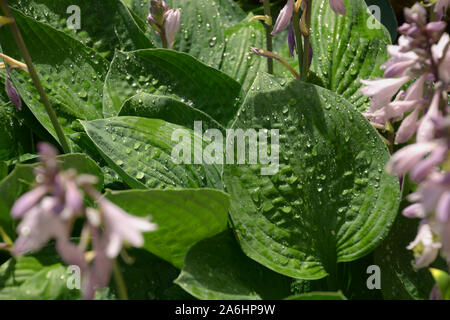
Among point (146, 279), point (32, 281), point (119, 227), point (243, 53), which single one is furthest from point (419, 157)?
point (243, 53)

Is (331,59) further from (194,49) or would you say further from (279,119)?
(279,119)

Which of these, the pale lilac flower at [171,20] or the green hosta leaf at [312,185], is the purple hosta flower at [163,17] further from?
the green hosta leaf at [312,185]

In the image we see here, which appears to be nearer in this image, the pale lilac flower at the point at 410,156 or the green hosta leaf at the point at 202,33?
the pale lilac flower at the point at 410,156

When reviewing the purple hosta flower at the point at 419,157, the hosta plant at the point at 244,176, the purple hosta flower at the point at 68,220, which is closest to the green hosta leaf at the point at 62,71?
the hosta plant at the point at 244,176

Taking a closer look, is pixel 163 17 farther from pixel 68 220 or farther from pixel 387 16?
pixel 68 220

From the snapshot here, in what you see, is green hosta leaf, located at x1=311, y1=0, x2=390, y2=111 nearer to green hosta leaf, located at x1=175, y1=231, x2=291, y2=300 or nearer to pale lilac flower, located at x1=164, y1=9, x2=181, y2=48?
pale lilac flower, located at x1=164, y1=9, x2=181, y2=48

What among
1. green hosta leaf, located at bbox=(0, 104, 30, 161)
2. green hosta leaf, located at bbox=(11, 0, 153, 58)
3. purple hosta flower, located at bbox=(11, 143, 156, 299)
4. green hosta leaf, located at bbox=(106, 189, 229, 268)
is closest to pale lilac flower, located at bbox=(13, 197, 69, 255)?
purple hosta flower, located at bbox=(11, 143, 156, 299)
